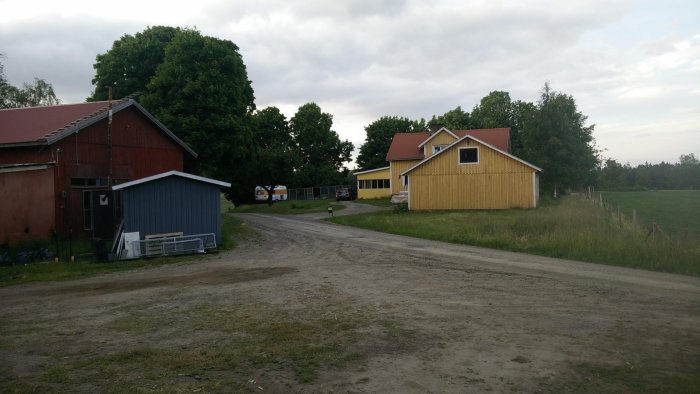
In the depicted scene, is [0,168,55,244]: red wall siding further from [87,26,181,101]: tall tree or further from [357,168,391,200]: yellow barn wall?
[357,168,391,200]: yellow barn wall

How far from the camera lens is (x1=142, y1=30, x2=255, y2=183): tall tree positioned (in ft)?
97.4

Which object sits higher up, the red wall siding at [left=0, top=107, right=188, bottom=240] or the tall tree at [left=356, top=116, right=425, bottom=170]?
the tall tree at [left=356, top=116, right=425, bottom=170]

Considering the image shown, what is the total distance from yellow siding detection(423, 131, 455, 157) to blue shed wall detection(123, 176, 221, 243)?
100.0 ft

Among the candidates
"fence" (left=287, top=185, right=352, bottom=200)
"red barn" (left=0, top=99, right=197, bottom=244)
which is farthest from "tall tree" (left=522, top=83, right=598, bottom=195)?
"red barn" (left=0, top=99, right=197, bottom=244)

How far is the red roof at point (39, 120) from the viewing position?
19609 mm

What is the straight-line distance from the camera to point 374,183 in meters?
56.2

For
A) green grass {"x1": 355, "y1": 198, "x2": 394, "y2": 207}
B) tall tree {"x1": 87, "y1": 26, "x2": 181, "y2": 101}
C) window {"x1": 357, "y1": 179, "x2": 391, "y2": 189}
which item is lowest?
green grass {"x1": 355, "y1": 198, "x2": 394, "y2": 207}

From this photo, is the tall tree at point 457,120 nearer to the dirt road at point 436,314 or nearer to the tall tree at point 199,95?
the tall tree at point 199,95

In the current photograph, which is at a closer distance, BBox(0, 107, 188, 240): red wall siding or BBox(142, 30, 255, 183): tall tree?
BBox(0, 107, 188, 240): red wall siding

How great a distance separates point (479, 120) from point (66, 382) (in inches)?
3087

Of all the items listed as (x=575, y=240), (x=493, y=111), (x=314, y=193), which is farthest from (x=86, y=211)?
(x=493, y=111)

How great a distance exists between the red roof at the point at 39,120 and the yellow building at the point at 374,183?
117ft

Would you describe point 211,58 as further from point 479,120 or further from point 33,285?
point 479,120

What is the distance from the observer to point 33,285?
42.3ft
